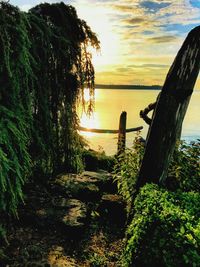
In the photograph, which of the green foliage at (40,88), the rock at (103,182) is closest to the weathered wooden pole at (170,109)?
the green foliage at (40,88)

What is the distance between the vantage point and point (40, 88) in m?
5.01

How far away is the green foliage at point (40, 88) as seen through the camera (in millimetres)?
3896

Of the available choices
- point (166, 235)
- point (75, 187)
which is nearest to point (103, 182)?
point (75, 187)

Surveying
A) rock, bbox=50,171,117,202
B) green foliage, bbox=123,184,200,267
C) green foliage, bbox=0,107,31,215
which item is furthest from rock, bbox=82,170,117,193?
green foliage, bbox=0,107,31,215

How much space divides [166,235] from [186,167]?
293cm

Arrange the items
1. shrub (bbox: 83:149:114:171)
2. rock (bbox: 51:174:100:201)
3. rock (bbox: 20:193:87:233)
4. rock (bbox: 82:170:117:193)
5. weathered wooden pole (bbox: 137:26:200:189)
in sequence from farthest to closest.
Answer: shrub (bbox: 83:149:114:171) → rock (bbox: 82:170:117:193) → rock (bbox: 51:174:100:201) → rock (bbox: 20:193:87:233) → weathered wooden pole (bbox: 137:26:200:189)

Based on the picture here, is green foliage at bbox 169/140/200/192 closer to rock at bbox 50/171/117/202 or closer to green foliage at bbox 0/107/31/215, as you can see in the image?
rock at bbox 50/171/117/202

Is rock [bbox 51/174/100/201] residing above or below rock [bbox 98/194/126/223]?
above

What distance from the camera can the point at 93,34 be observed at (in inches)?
250

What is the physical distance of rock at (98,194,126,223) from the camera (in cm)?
668

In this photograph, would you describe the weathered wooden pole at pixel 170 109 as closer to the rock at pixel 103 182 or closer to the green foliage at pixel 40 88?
the green foliage at pixel 40 88

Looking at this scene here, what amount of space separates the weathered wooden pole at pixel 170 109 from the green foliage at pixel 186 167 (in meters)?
0.61

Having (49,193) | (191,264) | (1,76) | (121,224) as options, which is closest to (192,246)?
(191,264)

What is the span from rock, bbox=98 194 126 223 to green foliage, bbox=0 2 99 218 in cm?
97
